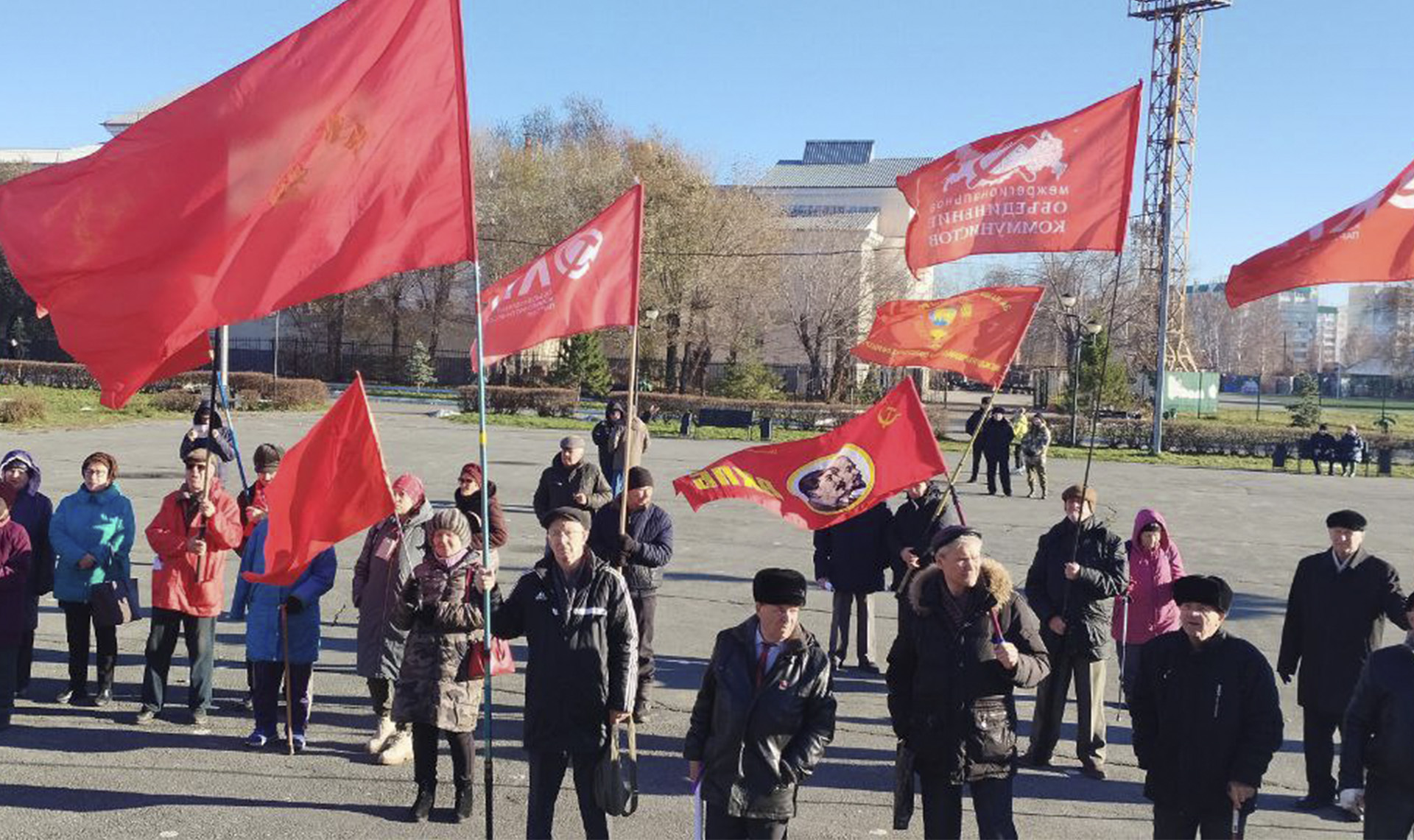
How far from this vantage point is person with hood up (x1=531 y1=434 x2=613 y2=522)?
10.8 metres

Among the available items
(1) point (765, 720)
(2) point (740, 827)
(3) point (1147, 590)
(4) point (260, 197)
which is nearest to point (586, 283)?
(4) point (260, 197)

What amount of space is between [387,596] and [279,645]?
835 mm

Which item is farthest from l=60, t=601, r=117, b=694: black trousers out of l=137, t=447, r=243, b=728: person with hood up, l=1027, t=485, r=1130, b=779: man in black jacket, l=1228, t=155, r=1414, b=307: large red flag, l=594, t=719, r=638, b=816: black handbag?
l=1228, t=155, r=1414, b=307: large red flag

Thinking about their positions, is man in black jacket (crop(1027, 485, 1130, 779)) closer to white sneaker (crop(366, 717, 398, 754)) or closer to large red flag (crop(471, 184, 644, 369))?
large red flag (crop(471, 184, 644, 369))

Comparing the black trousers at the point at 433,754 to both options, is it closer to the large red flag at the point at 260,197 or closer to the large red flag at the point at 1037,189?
the large red flag at the point at 260,197

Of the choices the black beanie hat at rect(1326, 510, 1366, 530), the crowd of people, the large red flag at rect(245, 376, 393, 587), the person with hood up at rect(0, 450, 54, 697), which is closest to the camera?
the crowd of people

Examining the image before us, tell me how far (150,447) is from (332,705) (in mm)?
20730

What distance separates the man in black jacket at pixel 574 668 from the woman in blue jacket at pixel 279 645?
94.8 inches

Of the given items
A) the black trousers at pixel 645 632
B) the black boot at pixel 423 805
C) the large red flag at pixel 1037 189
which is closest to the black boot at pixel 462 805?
the black boot at pixel 423 805

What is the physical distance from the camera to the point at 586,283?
26.2 ft

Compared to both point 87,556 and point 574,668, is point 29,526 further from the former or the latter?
point 574,668

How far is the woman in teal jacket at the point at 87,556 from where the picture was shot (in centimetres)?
870

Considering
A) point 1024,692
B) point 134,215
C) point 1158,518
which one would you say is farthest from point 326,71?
point 1024,692

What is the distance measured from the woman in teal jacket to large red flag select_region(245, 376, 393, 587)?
93.8 inches
